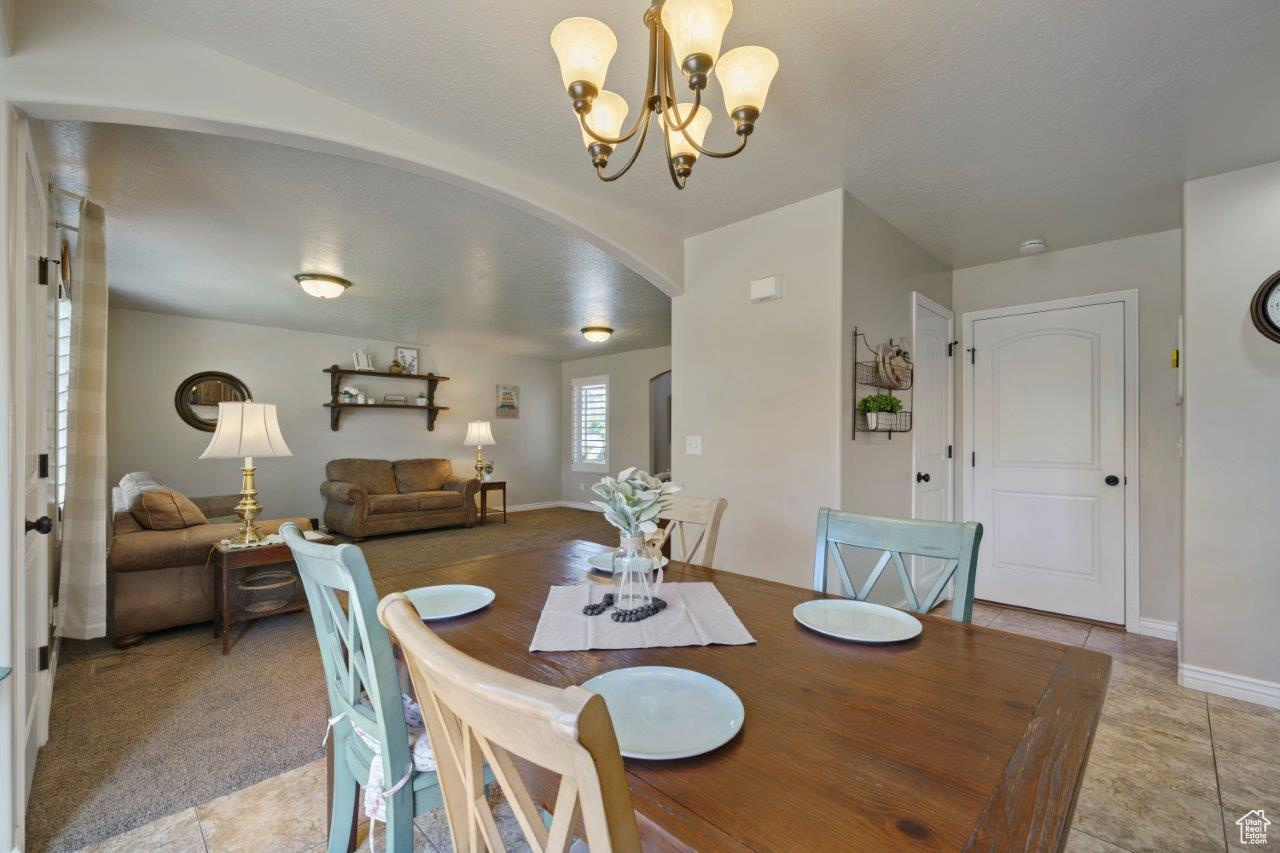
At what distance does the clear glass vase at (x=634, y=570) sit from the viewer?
1362 mm

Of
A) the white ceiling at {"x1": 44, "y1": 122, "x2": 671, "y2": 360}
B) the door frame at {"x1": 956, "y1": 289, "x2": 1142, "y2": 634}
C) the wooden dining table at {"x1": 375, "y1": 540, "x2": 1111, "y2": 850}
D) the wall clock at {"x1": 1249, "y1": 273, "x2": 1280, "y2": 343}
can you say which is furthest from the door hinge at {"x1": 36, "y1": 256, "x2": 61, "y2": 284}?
the door frame at {"x1": 956, "y1": 289, "x2": 1142, "y2": 634}

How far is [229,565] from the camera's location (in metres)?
2.96

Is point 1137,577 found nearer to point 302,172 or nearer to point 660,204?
point 660,204

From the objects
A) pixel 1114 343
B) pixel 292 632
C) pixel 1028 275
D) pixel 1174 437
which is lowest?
pixel 292 632

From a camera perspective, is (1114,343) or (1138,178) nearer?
(1138,178)

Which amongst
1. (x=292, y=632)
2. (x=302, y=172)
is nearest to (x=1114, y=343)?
(x=302, y=172)

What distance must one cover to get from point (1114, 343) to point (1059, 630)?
1.76m

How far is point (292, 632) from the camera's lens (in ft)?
10.6

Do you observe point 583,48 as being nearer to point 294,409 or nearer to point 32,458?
point 32,458

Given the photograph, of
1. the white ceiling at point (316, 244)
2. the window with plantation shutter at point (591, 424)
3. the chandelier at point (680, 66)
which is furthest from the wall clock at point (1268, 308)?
the window with plantation shutter at point (591, 424)

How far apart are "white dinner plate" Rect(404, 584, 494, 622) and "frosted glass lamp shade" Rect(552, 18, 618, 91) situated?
132 centimetres

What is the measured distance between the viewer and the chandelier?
1237 millimetres

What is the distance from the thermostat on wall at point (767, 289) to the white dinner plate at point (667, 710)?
2.35 metres

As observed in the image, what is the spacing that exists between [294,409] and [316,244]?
3.48m
